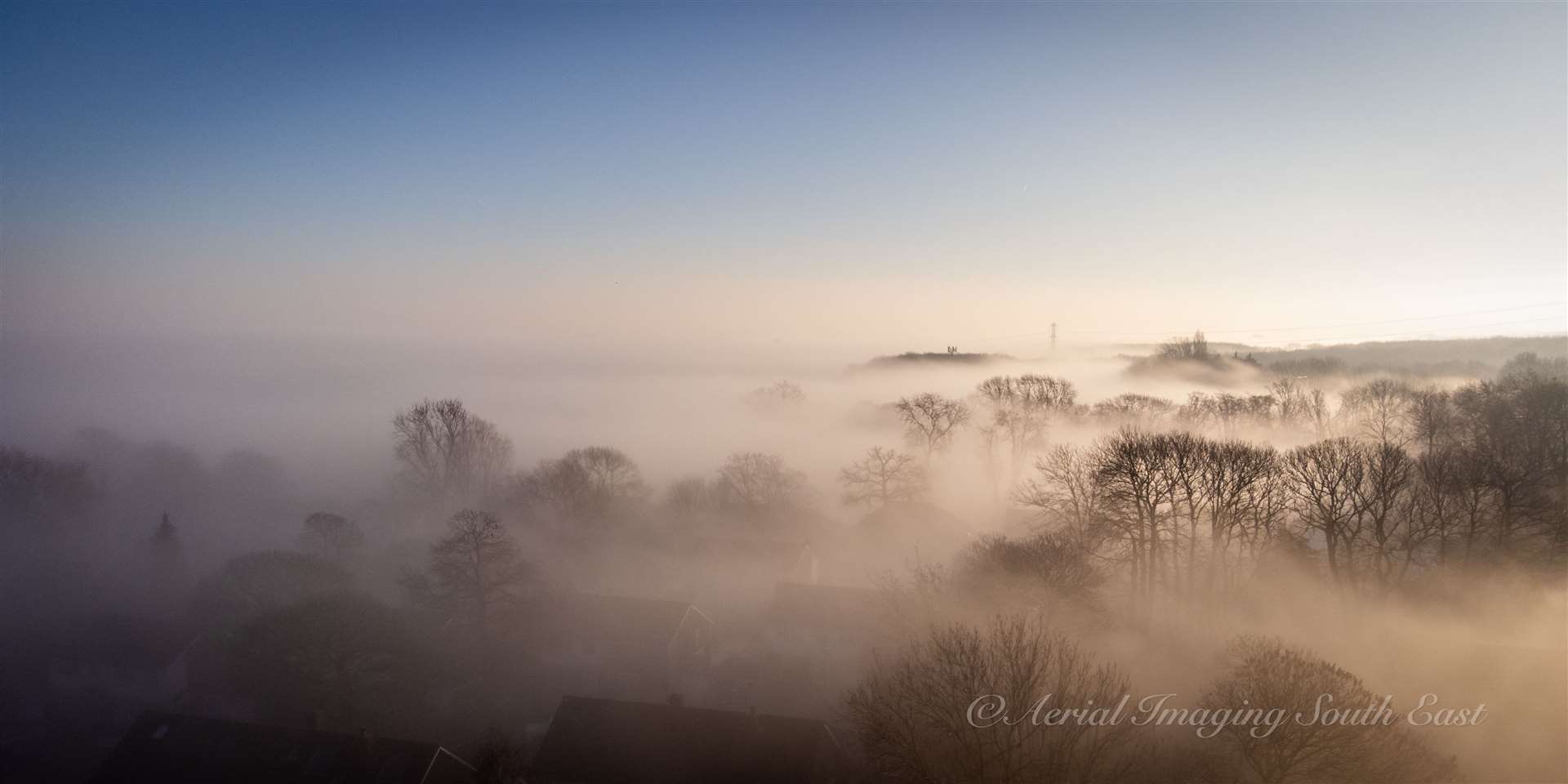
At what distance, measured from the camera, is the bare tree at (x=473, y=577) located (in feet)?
108

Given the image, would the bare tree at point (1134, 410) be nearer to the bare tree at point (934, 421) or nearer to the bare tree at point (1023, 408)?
the bare tree at point (1023, 408)

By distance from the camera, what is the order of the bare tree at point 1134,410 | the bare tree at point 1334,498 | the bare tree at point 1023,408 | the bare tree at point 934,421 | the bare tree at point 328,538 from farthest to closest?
1. the bare tree at point 934,421
2. the bare tree at point 1023,408
3. the bare tree at point 1134,410
4. the bare tree at point 328,538
5. the bare tree at point 1334,498

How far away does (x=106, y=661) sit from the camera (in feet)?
104

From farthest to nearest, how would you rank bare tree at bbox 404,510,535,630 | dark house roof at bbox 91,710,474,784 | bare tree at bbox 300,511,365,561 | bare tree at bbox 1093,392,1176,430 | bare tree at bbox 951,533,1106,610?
bare tree at bbox 1093,392,1176,430 → bare tree at bbox 300,511,365,561 → bare tree at bbox 404,510,535,630 → bare tree at bbox 951,533,1106,610 → dark house roof at bbox 91,710,474,784

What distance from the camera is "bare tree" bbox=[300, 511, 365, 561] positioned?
39.2 m

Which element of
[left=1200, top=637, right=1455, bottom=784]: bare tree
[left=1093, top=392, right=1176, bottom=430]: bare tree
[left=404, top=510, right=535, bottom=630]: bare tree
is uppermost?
[left=1093, top=392, right=1176, bottom=430]: bare tree

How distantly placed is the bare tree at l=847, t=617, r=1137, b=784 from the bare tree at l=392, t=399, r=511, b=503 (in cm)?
4322

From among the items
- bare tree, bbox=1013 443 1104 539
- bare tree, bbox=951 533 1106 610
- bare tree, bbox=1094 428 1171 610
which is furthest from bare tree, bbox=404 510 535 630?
bare tree, bbox=1094 428 1171 610

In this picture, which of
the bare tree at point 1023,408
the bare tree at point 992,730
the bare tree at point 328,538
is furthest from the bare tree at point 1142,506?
the bare tree at point 328,538

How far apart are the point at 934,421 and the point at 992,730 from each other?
32575 millimetres

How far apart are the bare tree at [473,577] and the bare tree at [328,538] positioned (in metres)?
6.64

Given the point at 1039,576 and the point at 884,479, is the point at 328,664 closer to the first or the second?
the point at 1039,576

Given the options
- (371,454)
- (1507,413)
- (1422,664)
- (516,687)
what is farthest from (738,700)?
(371,454)

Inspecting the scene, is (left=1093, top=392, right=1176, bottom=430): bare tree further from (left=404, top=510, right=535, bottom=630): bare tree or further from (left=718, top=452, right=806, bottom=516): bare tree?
(left=404, top=510, right=535, bottom=630): bare tree
